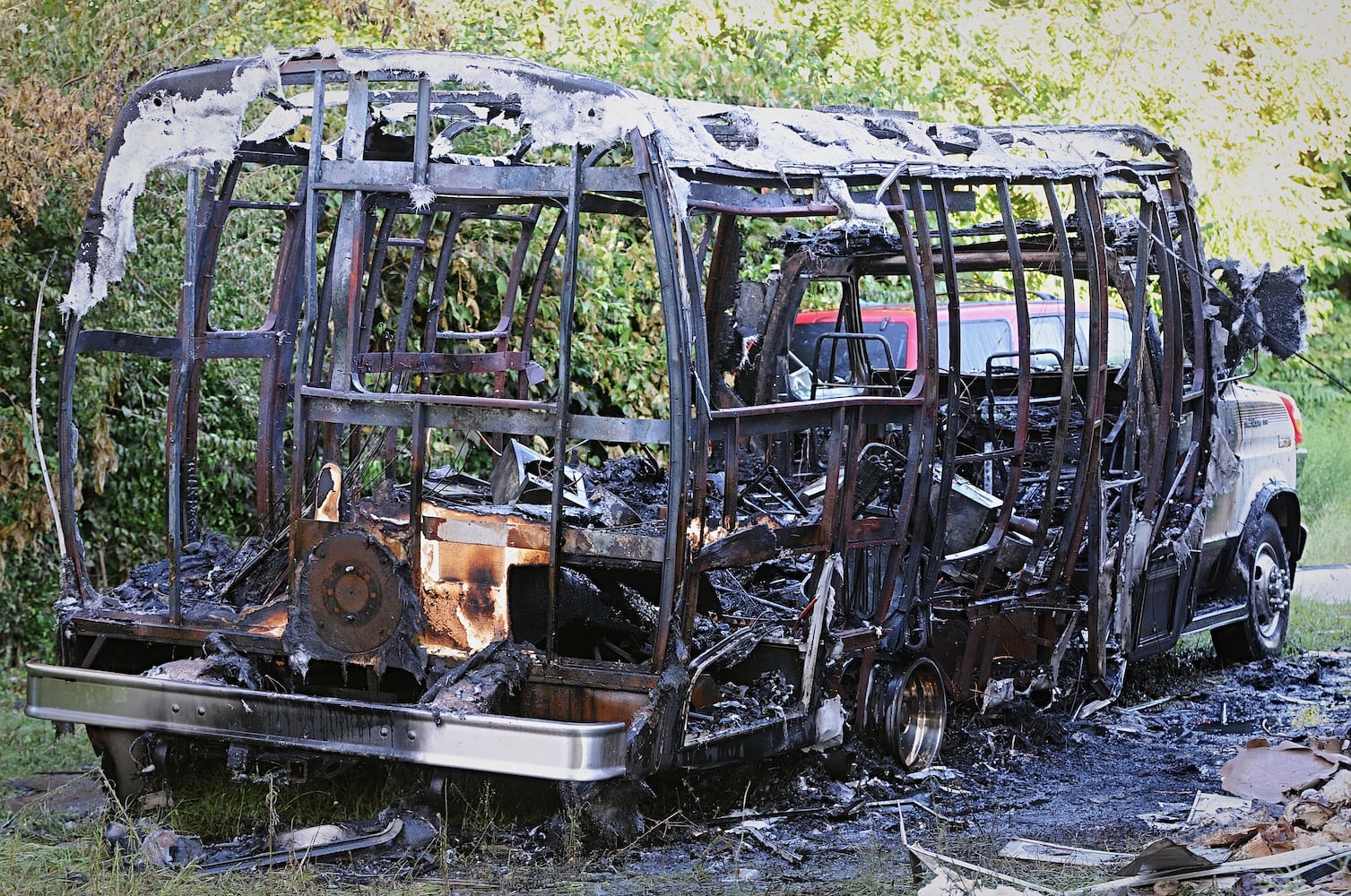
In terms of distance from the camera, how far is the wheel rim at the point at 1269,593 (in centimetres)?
920

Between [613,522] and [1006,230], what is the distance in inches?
91.8

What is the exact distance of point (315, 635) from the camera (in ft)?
17.7

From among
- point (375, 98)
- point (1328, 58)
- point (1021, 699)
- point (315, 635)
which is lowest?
point (1021, 699)

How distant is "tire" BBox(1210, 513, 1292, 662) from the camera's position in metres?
9.02

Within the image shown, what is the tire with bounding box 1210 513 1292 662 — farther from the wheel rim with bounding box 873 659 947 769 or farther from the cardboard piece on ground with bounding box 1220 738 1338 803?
the wheel rim with bounding box 873 659 947 769

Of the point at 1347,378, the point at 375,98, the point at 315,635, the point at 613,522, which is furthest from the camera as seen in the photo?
the point at 1347,378

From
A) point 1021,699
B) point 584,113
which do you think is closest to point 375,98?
point 584,113

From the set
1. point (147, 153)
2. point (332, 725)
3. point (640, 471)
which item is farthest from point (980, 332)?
point (332, 725)

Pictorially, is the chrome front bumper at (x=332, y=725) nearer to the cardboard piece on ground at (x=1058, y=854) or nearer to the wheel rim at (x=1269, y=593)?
the cardboard piece on ground at (x=1058, y=854)

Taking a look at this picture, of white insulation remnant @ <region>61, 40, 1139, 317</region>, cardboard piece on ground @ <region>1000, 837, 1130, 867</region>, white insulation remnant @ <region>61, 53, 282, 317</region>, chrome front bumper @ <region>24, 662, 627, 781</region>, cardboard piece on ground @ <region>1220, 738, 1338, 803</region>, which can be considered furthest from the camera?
cardboard piece on ground @ <region>1220, 738, 1338, 803</region>

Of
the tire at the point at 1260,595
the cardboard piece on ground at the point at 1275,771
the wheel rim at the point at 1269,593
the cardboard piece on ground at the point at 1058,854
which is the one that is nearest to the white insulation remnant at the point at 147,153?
the cardboard piece on ground at the point at 1058,854

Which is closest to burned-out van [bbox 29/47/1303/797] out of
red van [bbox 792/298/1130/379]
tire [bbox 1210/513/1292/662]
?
tire [bbox 1210/513/1292/662]

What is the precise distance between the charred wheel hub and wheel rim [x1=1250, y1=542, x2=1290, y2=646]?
571cm

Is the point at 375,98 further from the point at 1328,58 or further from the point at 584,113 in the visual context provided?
the point at 1328,58
